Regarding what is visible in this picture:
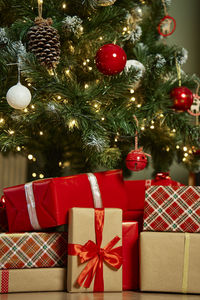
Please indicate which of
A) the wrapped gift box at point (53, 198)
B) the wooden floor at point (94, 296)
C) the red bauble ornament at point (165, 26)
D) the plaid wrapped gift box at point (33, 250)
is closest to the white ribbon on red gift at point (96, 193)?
the wrapped gift box at point (53, 198)

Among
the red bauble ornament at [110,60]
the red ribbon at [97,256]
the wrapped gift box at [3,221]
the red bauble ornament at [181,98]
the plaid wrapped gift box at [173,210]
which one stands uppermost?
the red bauble ornament at [110,60]

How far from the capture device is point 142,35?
1.63 meters

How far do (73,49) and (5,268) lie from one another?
650mm

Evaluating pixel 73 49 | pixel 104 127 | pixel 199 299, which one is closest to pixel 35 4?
pixel 73 49

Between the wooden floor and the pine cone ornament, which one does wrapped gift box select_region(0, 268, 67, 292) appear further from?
the pine cone ornament

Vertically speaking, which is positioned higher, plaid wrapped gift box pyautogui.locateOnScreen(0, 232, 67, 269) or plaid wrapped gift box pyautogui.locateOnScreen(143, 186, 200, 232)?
plaid wrapped gift box pyautogui.locateOnScreen(143, 186, 200, 232)

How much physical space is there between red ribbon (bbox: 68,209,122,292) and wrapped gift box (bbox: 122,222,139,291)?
0.14ft

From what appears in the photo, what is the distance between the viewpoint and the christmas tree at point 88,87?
1.18m

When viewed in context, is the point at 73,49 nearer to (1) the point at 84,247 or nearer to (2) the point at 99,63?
(2) the point at 99,63

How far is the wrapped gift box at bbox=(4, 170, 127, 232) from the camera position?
3.57 feet

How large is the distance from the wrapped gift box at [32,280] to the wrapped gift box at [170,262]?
0.20m

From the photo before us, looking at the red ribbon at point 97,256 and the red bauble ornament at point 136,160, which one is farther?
the red bauble ornament at point 136,160

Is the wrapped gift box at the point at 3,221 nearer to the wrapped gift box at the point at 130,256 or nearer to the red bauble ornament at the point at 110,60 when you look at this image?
the wrapped gift box at the point at 130,256

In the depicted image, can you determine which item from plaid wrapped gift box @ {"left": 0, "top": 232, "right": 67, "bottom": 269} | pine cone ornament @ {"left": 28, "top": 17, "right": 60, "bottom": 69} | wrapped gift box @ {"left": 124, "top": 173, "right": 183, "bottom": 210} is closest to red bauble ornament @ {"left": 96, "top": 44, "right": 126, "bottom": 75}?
pine cone ornament @ {"left": 28, "top": 17, "right": 60, "bottom": 69}
